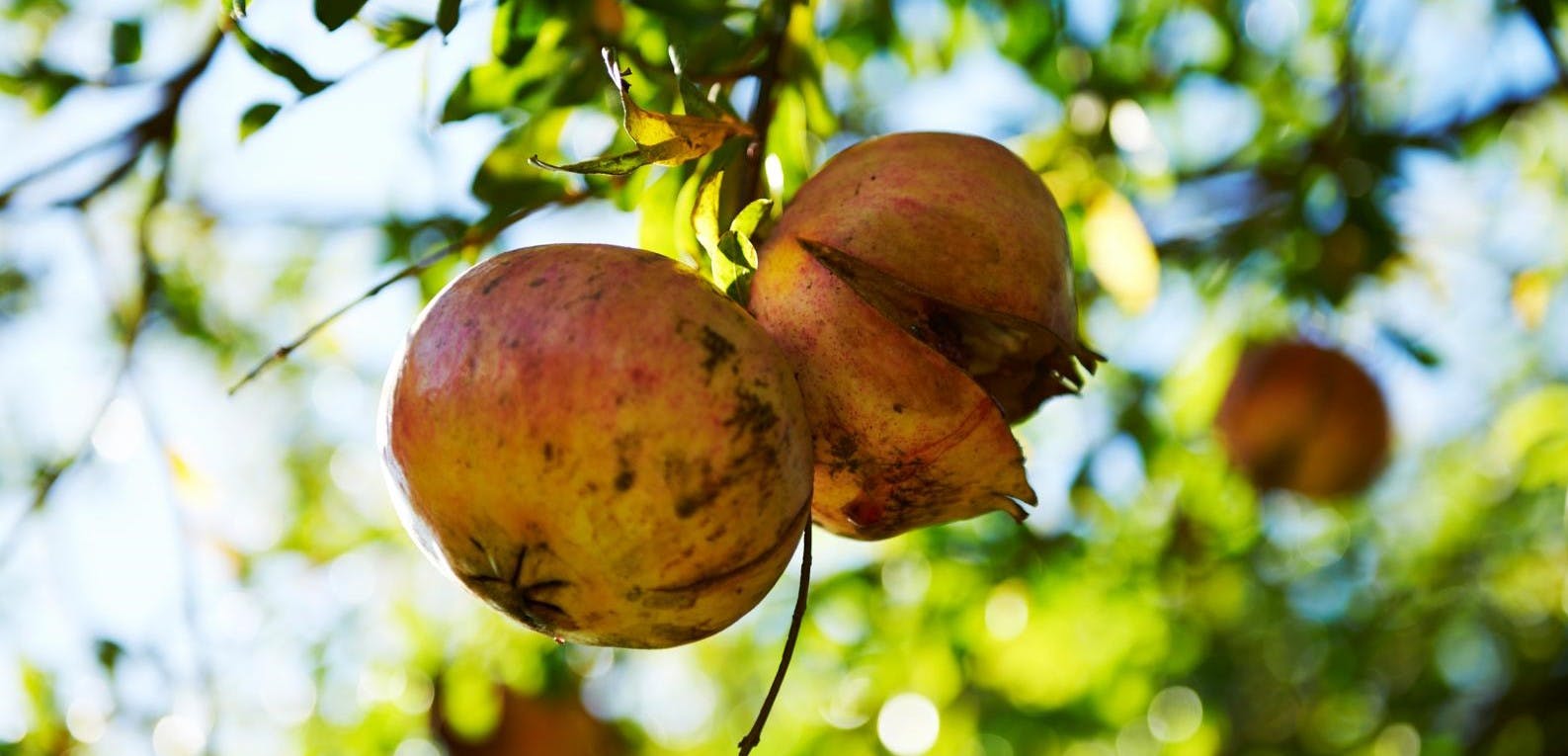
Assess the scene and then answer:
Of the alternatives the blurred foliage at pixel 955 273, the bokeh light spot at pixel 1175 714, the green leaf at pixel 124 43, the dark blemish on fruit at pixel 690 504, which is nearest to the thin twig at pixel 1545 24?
the blurred foliage at pixel 955 273

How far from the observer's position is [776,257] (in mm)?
1346

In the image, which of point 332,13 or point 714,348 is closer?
point 714,348

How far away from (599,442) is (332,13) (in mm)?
760

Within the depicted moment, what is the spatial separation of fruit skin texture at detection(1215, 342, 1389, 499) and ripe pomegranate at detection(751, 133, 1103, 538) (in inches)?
78.5

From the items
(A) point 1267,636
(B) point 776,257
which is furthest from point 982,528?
(A) point 1267,636

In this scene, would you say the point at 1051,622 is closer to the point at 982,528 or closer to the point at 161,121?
the point at 982,528

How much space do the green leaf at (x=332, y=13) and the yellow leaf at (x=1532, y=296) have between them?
9.54 ft

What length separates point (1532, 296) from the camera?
3195 millimetres

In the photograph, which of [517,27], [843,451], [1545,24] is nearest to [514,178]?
[517,27]

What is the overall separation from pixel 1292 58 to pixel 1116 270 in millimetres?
1393

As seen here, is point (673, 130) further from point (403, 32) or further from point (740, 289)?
point (403, 32)

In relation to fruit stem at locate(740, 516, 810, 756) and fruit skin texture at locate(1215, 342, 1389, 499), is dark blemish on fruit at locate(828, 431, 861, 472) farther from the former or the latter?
fruit skin texture at locate(1215, 342, 1389, 499)

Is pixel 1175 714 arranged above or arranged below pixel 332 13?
below

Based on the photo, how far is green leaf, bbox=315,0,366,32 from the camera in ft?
4.94
